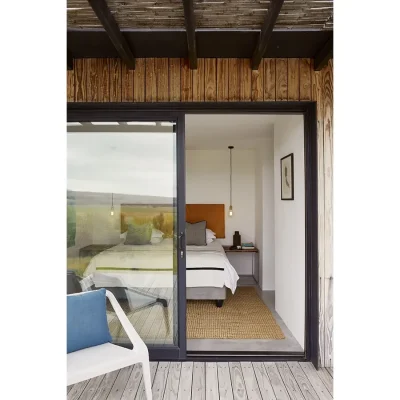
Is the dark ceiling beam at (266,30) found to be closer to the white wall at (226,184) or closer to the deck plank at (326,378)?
the deck plank at (326,378)

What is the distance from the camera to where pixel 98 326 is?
2.53 m

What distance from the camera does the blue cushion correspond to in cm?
242

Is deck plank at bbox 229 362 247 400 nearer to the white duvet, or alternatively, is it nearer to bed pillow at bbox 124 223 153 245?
the white duvet

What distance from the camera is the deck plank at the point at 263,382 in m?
2.58

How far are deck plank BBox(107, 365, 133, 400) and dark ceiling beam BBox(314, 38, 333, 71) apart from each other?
9.80 feet

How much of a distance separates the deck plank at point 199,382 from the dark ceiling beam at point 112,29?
8.51 ft

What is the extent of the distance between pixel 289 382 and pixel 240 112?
225 centimetres

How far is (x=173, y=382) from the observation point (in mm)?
2771

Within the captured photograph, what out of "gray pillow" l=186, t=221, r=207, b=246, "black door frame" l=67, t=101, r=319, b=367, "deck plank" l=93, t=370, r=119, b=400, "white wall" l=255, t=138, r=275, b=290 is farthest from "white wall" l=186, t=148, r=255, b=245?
"deck plank" l=93, t=370, r=119, b=400
